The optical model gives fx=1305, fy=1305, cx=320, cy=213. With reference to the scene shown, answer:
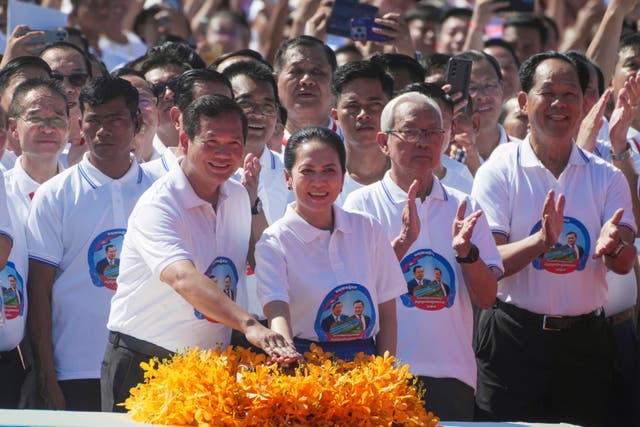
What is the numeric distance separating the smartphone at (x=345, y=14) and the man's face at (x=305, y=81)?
2.86 ft

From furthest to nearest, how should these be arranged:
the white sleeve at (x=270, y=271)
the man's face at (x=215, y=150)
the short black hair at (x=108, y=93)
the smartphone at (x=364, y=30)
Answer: the smartphone at (x=364, y=30) → the short black hair at (x=108, y=93) → the man's face at (x=215, y=150) → the white sleeve at (x=270, y=271)

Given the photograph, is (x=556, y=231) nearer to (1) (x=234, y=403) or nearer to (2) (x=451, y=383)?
(2) (x=451, y=383)

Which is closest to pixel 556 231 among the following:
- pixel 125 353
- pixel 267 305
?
pixel 267 305

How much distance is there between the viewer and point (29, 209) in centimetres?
592

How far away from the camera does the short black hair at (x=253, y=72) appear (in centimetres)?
675

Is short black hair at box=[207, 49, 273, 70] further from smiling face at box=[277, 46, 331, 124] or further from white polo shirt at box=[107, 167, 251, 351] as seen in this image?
white polo shirt at box=[107, 167, 251, 351]

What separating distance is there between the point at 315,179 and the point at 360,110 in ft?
5.08

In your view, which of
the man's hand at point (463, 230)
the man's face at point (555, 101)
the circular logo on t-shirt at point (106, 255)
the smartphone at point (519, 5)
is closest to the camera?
the man's hand at point (463, 230)

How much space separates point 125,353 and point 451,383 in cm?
136

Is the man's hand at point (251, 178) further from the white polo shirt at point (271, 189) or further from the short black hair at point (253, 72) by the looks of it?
the short black hair at point (253, 72)

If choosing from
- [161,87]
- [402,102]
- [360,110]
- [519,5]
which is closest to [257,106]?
[360,110]

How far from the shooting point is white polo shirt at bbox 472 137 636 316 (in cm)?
593

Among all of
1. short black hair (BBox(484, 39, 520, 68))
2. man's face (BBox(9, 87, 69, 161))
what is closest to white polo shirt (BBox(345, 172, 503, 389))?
man's face (BBox(9, 87, 69, 161))

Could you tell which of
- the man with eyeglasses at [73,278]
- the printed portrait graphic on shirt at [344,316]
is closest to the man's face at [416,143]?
the printed portrait graphic on shirt at [344,316]
